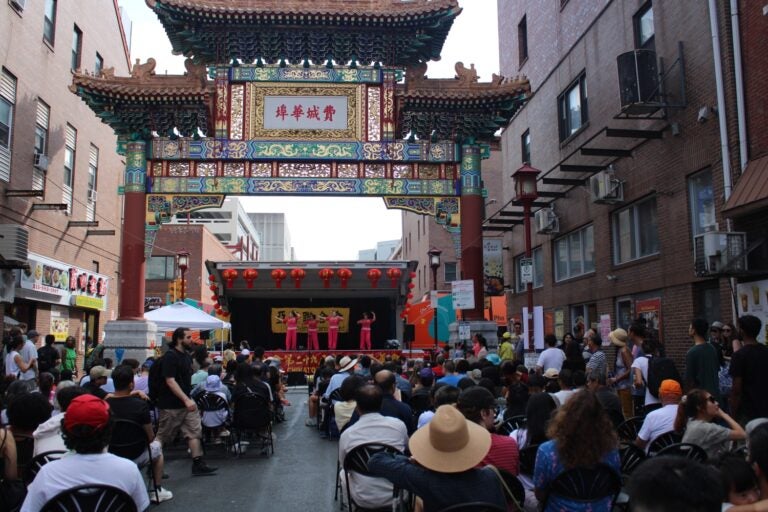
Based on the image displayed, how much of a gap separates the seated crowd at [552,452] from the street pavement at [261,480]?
1360 millimetres

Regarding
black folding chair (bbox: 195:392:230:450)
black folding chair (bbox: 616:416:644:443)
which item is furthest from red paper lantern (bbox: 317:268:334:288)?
black folding chair (bbox: 616:416:644:443)

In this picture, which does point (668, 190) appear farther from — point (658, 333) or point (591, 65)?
point (591, 65)

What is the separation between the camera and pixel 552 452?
→ 14.6 feet

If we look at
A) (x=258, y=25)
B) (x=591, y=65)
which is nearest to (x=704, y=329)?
(x=591, y=65)

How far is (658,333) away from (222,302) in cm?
1949

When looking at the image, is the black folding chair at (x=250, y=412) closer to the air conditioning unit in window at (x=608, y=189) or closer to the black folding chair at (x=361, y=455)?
the black folding chair at (x=361, y=455)

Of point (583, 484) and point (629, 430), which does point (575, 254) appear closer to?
point (629, 430)

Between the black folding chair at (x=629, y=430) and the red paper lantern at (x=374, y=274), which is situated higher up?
the red paper lantern at (x=374, y=274)

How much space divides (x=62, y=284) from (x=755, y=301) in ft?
65.7

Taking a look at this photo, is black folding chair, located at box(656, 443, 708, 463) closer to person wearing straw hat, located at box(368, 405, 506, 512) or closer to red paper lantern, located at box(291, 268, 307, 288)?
person wearing straw hat, located at box(368, 405, 506, 512)

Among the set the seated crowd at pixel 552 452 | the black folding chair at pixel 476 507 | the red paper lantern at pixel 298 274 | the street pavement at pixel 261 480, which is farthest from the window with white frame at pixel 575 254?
the black folding chair at pixel 476 507

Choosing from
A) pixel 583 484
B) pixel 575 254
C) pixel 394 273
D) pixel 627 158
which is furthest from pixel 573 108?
pixel 583 484

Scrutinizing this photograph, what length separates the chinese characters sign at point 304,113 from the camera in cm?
1897

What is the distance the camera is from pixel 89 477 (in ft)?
13.5
